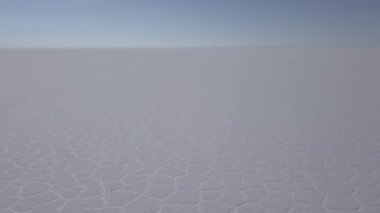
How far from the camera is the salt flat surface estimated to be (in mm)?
2387

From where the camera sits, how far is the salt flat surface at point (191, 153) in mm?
2387

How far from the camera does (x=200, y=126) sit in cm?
429

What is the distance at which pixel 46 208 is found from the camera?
2275 mm

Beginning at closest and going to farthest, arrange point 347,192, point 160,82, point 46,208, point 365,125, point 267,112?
point 46,208 → point 347,192 → point 365,125 → point 267,112 → point 160,82

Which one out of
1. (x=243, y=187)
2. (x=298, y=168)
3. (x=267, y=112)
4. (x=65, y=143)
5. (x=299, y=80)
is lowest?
(x=243, y=187)

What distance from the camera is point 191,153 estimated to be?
3.32 metres

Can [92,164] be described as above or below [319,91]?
below

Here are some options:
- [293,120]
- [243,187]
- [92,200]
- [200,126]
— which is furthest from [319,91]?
[92,200]

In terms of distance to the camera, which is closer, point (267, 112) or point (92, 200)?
point (92, 200)

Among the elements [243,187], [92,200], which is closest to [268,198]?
[243,187]

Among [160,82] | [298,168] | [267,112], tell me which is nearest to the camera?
[298,168]

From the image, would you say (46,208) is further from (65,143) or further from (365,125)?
(365,125)

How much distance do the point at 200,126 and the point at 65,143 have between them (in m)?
1.29

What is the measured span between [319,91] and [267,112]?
208 cm
